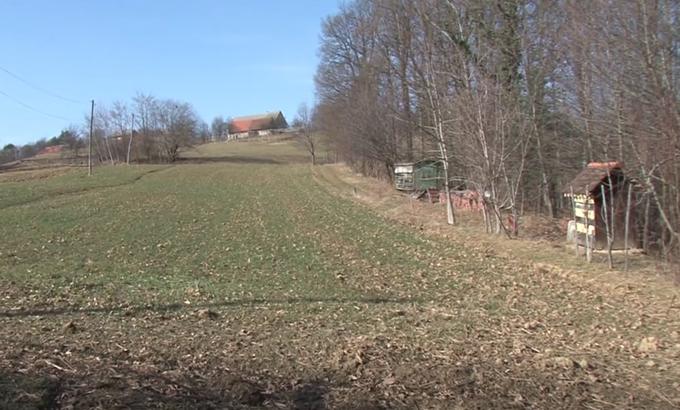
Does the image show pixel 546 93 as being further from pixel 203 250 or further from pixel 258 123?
pixel 258 123

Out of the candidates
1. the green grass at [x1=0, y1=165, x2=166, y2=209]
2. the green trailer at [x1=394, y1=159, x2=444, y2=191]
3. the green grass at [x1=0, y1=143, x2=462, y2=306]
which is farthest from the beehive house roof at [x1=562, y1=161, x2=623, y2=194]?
the green grass at [x1=0, y1=165, x2=166, y2=209]

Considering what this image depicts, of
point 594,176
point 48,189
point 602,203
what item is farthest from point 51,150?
point 602,203

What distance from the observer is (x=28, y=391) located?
4.35 m

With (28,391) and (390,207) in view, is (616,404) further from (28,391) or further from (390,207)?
(390,207)

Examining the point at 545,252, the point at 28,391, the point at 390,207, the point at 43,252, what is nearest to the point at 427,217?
the point at 390,207

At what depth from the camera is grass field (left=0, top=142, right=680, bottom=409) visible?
15.6 ft

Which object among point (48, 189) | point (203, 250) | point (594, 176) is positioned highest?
point (594, 176)

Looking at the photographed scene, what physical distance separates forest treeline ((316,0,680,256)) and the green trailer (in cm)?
147

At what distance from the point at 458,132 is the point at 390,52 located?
20.6 meters

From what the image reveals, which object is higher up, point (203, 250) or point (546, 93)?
point (546, 93)

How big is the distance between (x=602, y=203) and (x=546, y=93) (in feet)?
24.7

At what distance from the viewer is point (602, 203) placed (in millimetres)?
13008

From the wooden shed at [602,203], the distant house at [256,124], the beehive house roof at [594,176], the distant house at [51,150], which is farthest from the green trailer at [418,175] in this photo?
the distant house at [256,124]

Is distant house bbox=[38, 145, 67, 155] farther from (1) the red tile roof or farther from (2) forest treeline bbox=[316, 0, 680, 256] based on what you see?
(2) forest treeline bbox=[316, 0, 680, 256]
